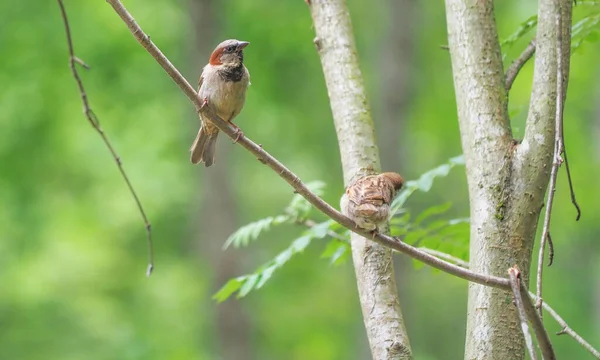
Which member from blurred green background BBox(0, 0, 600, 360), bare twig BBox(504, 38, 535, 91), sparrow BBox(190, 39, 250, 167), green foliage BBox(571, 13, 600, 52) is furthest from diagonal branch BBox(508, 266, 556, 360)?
blurred green background BBox(0, 0, 600, 360)

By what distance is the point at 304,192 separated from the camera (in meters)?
2.53

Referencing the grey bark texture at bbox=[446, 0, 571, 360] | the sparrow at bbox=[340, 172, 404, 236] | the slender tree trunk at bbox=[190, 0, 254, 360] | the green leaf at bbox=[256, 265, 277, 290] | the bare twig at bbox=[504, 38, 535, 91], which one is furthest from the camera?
the slender tree trunk at bbox=[190, 0, 254, 360]

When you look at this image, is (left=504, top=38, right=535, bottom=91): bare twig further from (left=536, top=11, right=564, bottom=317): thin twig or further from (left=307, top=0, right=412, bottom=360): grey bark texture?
(left=307, top=0, right=412, bottom=360): grey bark texture

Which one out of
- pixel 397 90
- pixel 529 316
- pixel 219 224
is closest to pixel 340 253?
pixel 529 316

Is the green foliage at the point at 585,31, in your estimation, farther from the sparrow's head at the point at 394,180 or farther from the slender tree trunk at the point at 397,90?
the slender tree trunk at the point at 397,90

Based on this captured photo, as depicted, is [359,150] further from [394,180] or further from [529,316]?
[529,316]

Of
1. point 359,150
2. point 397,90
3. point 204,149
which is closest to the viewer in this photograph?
point 359,150

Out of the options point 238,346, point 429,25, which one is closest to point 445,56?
point 429,25

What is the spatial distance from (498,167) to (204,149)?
5.91 feet

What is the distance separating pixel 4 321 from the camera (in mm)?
12953

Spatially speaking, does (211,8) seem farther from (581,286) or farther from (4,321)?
(581,286)

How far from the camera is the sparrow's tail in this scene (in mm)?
4219

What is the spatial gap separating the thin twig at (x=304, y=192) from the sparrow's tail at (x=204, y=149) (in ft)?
4.63

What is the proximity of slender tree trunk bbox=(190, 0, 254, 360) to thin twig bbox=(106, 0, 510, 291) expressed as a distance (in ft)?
27.2
